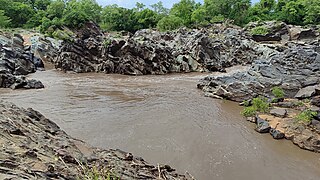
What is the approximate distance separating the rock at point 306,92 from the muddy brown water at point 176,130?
3519mm

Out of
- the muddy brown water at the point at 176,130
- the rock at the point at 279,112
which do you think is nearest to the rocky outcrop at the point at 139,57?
the muddy brown water at the point at 176,130

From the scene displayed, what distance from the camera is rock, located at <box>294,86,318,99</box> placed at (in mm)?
14614

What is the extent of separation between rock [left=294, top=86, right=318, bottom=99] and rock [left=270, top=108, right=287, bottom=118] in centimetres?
272

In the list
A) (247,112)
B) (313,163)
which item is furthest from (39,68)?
(313,163)

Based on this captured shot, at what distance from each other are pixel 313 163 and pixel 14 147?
8.39 m

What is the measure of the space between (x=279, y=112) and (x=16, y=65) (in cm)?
2230

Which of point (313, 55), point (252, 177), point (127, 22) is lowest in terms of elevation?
point (252, 177)

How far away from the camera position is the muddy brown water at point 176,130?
8.40 meters

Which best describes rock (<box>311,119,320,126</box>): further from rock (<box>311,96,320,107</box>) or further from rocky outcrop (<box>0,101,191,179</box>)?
rocky outcrop (<box>0,101,191,179</box>)

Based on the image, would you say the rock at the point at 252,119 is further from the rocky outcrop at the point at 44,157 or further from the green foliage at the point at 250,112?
the rocky outcrop at the point at 44,157

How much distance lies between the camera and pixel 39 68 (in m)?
29.1

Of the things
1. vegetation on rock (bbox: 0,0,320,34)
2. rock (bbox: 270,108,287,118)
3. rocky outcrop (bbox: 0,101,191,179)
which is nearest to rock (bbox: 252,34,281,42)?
vegetation on rock (bbox: 0,0,320,34)

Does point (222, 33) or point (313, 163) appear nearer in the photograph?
point (313, 163)

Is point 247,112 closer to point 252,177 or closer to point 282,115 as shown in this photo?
point 282,115
